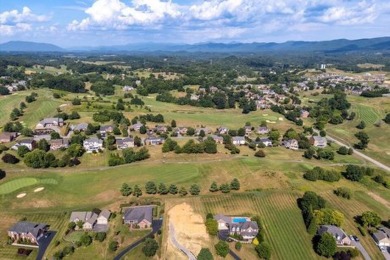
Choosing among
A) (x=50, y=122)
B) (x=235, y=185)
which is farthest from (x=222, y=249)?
(x=50, y=122)

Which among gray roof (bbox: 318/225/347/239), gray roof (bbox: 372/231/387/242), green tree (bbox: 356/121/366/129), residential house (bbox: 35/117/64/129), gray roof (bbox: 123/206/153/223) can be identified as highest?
residential house (bbox: 35/117/64/129)

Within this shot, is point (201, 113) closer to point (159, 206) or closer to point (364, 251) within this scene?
point (159, 206)

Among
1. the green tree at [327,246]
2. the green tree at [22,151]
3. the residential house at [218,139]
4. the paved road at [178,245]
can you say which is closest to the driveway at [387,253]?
the green tree at [327,246]

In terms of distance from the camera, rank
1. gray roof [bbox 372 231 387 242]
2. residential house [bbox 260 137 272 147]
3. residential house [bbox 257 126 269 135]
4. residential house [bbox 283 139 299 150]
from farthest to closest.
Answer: residential house [bbox 257 126 269 135]
residential house [bbox 260 137 272 147]
residential house [bbox 283 139 299 150]
gray roof [bbox 372 231 387 242]

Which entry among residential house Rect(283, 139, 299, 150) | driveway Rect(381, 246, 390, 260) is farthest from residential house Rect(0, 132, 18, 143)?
driveway Rect(381, 246, 390, 260)

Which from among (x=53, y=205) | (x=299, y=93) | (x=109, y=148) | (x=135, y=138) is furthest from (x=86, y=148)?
(x=299, y=93)

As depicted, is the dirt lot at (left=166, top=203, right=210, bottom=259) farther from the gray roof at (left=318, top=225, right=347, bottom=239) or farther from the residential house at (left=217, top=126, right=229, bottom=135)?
the residential house at (left=217, top=126, right=229, bottom=135)

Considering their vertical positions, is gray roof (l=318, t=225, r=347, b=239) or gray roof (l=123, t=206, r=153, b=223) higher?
gray roof (l=123, t=206, r=153, b=223)

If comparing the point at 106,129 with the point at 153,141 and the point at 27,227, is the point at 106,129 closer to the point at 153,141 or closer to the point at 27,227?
the point at 153,141
